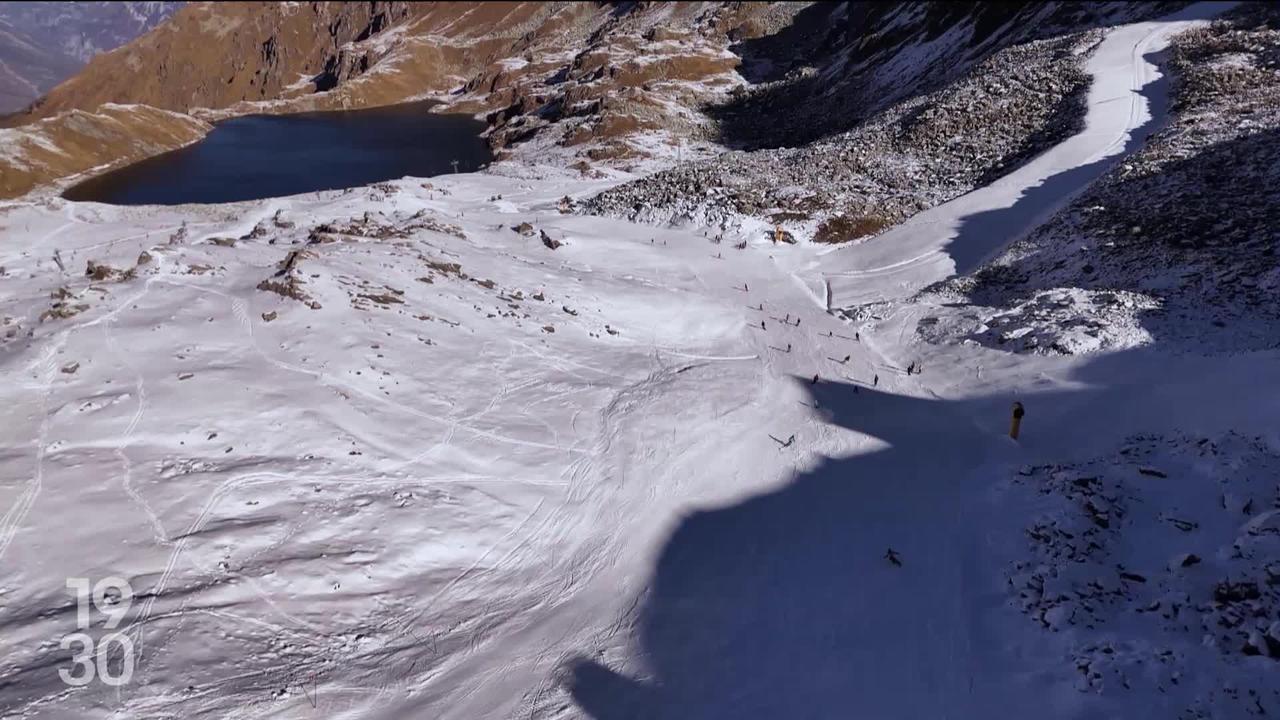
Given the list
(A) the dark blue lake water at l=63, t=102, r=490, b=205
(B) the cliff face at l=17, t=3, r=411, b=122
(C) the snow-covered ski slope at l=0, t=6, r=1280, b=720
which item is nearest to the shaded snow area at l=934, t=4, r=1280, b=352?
(C) the snow-covered ski slope at l=0, t=6, r=1280, b=720

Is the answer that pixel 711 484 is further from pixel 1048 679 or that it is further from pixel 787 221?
pixel 787 221

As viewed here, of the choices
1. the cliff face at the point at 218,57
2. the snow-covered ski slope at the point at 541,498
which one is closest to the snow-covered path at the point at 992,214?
the snow-covered ski slope at the point at 541,498

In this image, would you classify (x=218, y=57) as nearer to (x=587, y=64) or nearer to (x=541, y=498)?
(x=587, y=64)

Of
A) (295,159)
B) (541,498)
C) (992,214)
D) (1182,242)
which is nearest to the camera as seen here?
(541,498)

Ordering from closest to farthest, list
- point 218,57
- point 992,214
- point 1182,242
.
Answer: point 1182,242, point 992,214, point 218,57

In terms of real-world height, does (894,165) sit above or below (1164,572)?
above

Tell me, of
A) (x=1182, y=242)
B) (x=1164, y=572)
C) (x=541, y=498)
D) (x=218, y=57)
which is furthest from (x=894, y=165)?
(x=218, y=57)

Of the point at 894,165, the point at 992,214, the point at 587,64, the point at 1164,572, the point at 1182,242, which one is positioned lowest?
the point at 1164,572
